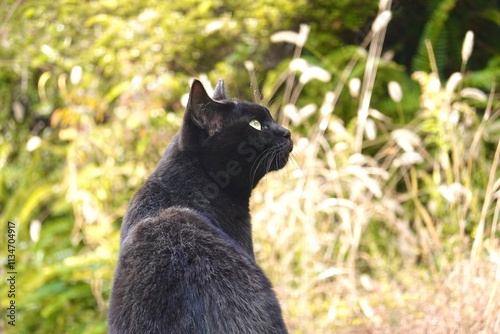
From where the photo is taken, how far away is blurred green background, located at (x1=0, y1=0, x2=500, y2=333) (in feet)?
10.7

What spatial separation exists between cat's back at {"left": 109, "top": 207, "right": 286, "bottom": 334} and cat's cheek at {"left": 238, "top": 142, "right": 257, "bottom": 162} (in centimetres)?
34

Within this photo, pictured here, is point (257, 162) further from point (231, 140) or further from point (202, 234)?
point (202, 234)

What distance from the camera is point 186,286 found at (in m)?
1.49

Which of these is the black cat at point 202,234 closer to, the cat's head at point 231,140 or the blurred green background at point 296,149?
the cat's head at point 231,140

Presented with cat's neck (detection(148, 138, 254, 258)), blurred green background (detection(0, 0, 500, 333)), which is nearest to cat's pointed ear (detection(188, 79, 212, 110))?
cat's neck (detection(148, 138, 254, 258))

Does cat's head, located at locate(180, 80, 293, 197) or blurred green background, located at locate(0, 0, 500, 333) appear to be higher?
cat's head, located at locate(180, 80, 293, 197)

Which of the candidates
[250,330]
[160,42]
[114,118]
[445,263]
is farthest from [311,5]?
[250,330]

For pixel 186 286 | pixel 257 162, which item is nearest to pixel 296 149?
pixel 257 162

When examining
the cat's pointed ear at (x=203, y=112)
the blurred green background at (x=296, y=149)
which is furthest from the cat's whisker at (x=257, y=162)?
the blurred green background at (x=296, y=149)

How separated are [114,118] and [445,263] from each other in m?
2.53

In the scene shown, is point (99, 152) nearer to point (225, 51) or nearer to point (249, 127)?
point (225, 51)

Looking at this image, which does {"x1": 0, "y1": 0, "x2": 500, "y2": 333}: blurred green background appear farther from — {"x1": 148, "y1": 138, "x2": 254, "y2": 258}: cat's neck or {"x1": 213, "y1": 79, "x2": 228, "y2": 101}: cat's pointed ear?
{"x1": 148, "y1": 138, "x2": 254, "y2": 258}: cat's neck

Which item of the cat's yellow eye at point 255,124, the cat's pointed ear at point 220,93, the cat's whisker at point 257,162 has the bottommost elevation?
the cat's whisker at point 257,162

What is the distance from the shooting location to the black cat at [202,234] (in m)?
1.49
